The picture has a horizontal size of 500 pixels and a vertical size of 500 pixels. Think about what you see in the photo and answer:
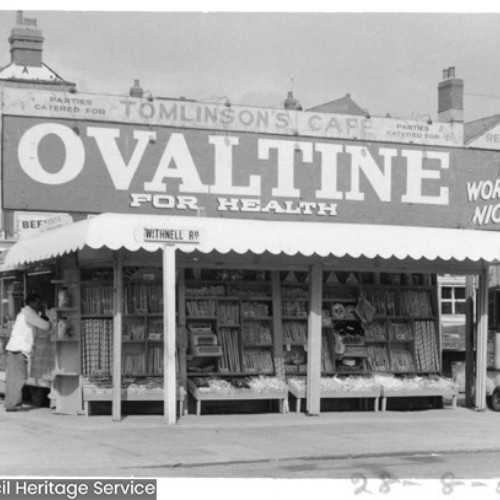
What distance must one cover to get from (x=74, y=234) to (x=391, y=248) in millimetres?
4588

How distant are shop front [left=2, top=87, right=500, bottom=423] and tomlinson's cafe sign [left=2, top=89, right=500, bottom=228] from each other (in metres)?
0.04

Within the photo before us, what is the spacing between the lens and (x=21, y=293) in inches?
695

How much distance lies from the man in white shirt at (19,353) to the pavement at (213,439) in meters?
0.30

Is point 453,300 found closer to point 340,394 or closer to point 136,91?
point 136,91

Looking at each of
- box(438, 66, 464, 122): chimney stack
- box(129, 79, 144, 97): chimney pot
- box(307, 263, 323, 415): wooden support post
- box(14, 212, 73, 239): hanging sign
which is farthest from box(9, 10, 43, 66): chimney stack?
box(307, 263, 323, 415): wooden support post

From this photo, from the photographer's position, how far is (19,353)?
15.4 m

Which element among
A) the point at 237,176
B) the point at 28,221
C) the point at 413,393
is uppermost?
the point at 237,176

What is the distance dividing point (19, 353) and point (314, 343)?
4.56 m

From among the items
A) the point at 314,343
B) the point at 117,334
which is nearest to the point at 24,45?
the point at 117,334

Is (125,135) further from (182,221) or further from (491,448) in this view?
(491,448)

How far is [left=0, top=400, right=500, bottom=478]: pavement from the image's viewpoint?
34.3ft

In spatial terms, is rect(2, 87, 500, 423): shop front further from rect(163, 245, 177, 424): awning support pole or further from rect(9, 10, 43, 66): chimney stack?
rect(9, 10, 43, 66): chimney stack

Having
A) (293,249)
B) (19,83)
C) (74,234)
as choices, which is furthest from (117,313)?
(19,83)

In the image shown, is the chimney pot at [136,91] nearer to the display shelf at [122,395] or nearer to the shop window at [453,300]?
the display shelf at [122,395]
